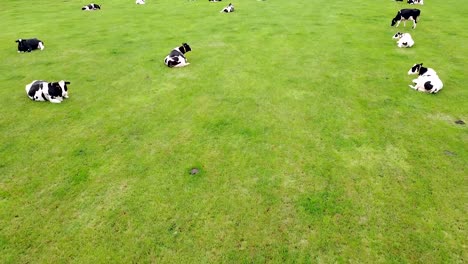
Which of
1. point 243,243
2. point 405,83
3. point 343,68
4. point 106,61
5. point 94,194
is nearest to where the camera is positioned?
point 243,243

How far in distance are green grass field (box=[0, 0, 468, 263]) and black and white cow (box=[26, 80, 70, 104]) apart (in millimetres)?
199

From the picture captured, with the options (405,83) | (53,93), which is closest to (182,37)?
(53,93)

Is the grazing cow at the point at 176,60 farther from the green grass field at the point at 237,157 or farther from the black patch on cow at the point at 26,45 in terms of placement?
the black patch on cow at the point at 26,45

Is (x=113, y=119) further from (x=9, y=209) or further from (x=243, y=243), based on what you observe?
(x=243, y=243)

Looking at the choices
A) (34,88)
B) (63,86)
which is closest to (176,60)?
(63,86)

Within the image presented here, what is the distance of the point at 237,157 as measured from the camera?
6352 millimetres

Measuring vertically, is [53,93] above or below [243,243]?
above

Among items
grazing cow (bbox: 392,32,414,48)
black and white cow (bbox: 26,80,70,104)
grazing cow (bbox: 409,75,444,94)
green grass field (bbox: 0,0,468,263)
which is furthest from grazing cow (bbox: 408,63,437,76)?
black and white cow (bbox: 26,80,70,104)

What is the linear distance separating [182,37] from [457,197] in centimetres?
1232

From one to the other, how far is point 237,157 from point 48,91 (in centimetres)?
573

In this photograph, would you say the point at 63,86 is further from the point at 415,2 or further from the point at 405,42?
the point at 415,2

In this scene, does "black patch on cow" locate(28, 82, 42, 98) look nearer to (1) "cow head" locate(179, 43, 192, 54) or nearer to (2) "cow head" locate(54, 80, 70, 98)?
(2) "cow head" locate(54, 80, 70, 98)

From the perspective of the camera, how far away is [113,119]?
7762 mm

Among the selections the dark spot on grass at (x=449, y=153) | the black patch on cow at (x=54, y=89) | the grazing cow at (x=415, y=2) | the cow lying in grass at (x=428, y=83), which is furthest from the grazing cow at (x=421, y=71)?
the grazing cow at (x=415, y=2)
